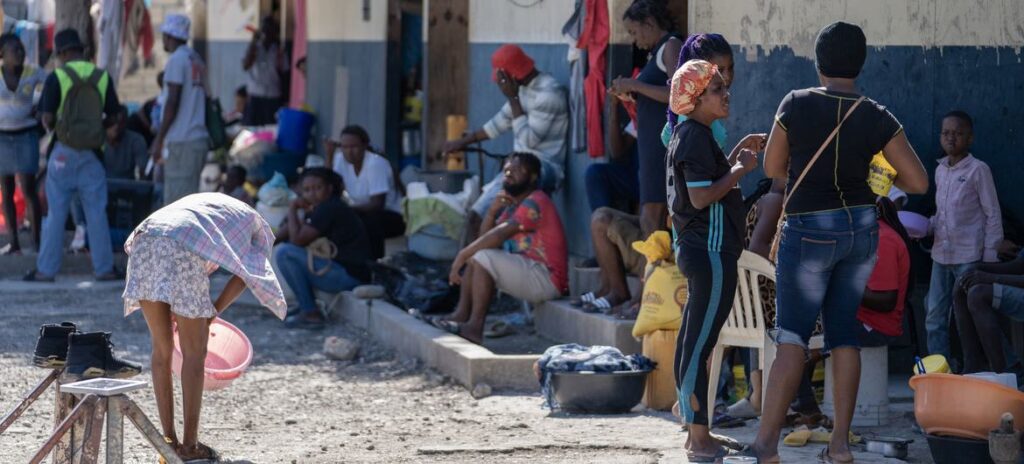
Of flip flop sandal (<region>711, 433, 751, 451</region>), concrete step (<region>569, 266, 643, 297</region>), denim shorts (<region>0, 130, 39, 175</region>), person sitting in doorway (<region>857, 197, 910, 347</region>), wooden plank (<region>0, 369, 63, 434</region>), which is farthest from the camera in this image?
denim shorts (<region>0, 130, 39, 175</region>)

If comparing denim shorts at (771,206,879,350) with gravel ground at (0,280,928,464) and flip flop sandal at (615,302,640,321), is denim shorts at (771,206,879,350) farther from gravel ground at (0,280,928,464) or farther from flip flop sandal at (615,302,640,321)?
flip flop sandal at (615,302,640,321)

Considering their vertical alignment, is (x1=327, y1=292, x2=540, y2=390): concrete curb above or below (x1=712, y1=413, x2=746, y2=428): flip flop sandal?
below

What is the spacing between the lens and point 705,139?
6398 millimetres

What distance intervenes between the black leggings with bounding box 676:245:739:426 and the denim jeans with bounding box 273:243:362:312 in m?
5.22

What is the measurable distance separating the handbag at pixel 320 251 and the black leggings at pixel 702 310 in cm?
524

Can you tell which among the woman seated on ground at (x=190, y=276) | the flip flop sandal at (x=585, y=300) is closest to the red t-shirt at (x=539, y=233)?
the flip flop sandal at (x=585, y=300)

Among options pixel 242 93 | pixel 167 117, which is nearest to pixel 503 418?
pixel 167 117

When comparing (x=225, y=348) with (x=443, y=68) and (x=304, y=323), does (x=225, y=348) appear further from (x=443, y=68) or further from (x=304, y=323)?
(x=443, y=68)

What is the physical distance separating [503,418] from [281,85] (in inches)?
530

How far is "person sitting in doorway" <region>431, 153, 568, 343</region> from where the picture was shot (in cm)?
976

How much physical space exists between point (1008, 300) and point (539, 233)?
311 centimetres

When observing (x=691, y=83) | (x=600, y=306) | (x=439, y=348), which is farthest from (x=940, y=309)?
(x=439, y=348)

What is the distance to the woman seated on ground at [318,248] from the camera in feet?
37.0

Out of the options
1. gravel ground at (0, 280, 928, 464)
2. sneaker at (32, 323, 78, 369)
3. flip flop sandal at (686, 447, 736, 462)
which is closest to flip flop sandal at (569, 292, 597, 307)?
gravel ground at (0, 280, 928, 464)
